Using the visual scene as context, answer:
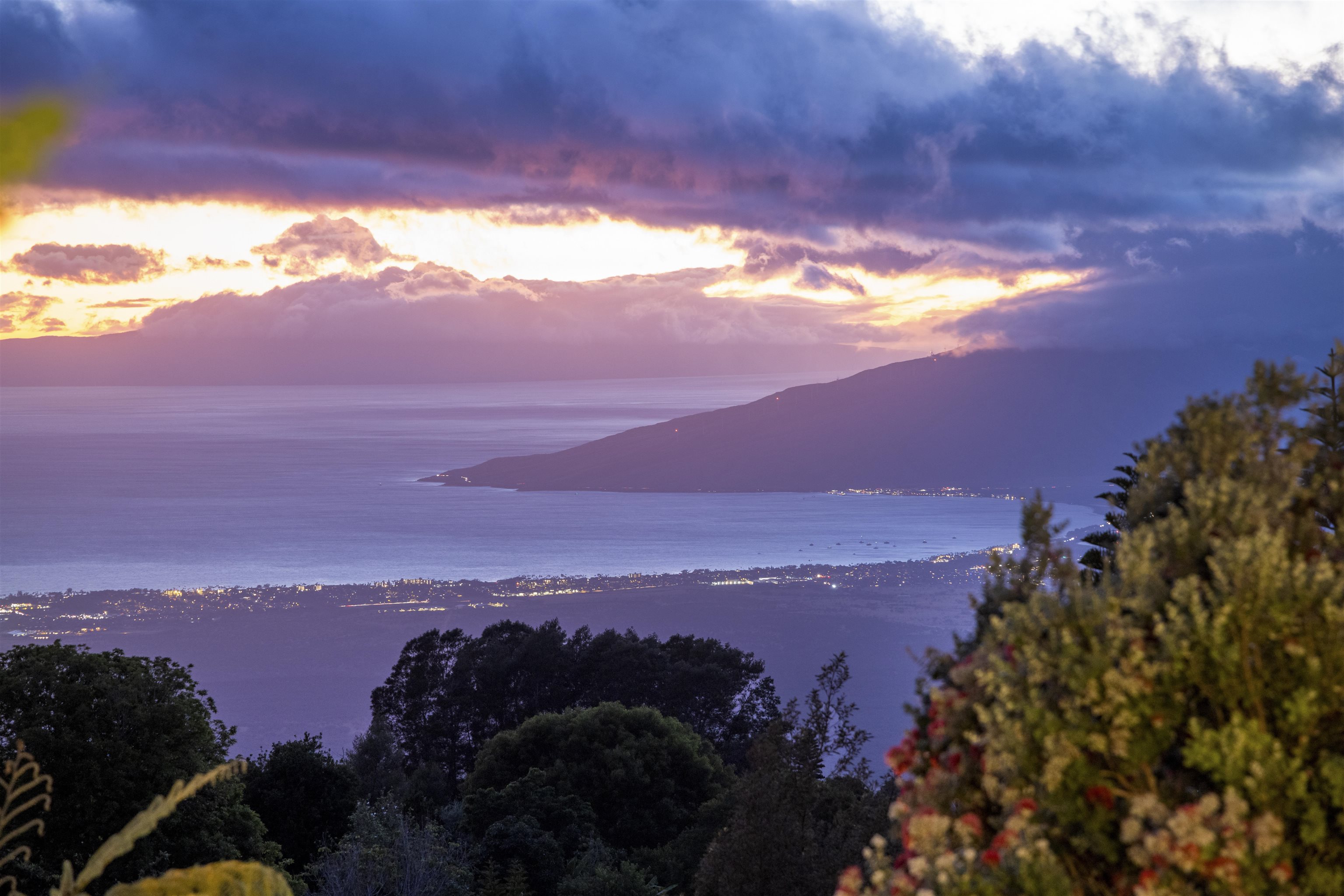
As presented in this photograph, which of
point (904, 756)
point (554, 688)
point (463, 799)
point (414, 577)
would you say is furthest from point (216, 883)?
point (414, 577)

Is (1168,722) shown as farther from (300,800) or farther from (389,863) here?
(300,800)

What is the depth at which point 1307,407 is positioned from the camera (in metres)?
5.68

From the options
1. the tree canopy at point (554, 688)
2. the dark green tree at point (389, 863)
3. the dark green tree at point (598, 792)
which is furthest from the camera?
the tree canopy at point (554, 688)

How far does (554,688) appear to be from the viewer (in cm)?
5362

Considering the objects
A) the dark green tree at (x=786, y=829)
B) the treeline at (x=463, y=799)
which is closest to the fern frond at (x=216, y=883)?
the treeline at (x=463, y=799)

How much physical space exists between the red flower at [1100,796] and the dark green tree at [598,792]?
2312 cm

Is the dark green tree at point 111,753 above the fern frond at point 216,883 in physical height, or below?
below

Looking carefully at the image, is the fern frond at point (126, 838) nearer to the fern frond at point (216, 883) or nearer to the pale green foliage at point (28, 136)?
the fern frond at point (216, 883)

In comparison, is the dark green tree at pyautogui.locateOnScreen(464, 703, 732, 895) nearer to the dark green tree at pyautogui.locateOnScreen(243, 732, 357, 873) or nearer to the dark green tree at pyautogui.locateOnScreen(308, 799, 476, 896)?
the dark green tree at pyautogui.locateOnScreen(243, 732, 357, 873)

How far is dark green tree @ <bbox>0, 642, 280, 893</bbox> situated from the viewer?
19.5 m

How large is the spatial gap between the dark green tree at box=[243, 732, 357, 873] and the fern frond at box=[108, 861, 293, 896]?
25.5 m

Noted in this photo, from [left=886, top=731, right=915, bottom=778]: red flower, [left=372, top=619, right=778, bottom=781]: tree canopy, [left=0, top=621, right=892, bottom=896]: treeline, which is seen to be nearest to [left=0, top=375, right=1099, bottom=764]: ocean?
[left=372, top=619, right=778, bottom=781]: tree canopy

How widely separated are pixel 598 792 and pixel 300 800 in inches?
342

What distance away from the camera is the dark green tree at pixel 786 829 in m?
14.4
